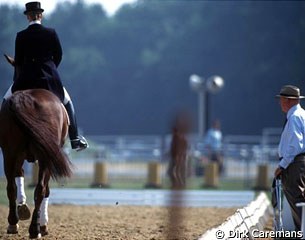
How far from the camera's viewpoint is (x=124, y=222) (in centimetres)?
1138

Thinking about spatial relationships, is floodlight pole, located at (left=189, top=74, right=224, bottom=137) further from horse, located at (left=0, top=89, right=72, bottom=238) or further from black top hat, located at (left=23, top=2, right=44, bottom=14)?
horse, located at (left=0, top=89, right=72, bottom=238)

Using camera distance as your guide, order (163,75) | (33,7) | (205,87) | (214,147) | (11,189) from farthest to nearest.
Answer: (163,75)
(205,87)
(214,147)
(33,7)
(11,189)

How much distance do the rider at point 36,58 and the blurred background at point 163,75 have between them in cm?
1297

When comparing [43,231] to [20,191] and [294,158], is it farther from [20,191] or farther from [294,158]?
[294,158]

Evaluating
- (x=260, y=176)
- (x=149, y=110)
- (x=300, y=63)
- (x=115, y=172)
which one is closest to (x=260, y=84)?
(x=149, y=110)

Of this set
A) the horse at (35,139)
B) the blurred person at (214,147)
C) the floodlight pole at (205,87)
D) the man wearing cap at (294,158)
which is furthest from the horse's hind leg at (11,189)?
the floodlight pole at (205,87)

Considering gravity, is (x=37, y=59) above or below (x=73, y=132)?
above

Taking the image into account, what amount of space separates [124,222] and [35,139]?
332cm

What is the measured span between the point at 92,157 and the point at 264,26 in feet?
24.2

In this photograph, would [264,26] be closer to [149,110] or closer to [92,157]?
[92,157]

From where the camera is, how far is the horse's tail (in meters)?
8.38

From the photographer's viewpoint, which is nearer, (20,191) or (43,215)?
(20,191)

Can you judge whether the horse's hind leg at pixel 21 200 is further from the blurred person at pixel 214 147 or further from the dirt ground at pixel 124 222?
the blurred person at pixel 214 147

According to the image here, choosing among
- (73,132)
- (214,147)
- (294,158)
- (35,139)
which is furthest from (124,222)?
(214,147)
